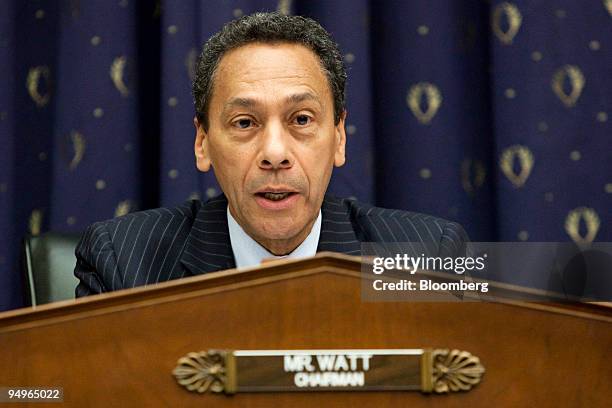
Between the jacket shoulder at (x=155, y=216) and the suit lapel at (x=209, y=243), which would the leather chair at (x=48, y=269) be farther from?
the suit lapel at (x=209, y=243)

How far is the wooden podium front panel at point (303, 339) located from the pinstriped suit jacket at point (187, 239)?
2.70ft

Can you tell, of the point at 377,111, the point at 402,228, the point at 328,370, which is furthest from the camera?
the point at 377,111

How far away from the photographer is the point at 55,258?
178 centimetres

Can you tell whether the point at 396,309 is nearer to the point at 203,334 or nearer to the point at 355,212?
the point at 203,334

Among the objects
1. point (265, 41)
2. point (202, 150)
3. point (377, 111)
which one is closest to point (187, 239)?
point (202, 150)

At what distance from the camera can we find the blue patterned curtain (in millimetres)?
2260

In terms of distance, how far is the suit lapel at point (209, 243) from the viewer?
5.21 feet

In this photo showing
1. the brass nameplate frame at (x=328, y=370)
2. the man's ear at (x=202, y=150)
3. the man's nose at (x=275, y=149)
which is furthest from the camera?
the man's ear at (x=202, y=150)

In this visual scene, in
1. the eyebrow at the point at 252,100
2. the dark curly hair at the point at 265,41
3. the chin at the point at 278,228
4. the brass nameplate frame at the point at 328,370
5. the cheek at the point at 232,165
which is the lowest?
the brass nameplate frame at the point at 328,370

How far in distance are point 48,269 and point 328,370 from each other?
3.87 ft

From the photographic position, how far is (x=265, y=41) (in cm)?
162

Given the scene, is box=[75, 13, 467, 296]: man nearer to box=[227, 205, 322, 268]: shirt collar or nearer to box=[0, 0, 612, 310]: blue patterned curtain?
box=[227, 205, 322, 268]: shirt collar

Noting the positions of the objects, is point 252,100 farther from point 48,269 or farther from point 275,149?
point 48,269

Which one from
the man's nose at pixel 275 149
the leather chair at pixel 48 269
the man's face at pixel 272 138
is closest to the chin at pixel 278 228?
the man's face at pixel 272 138
